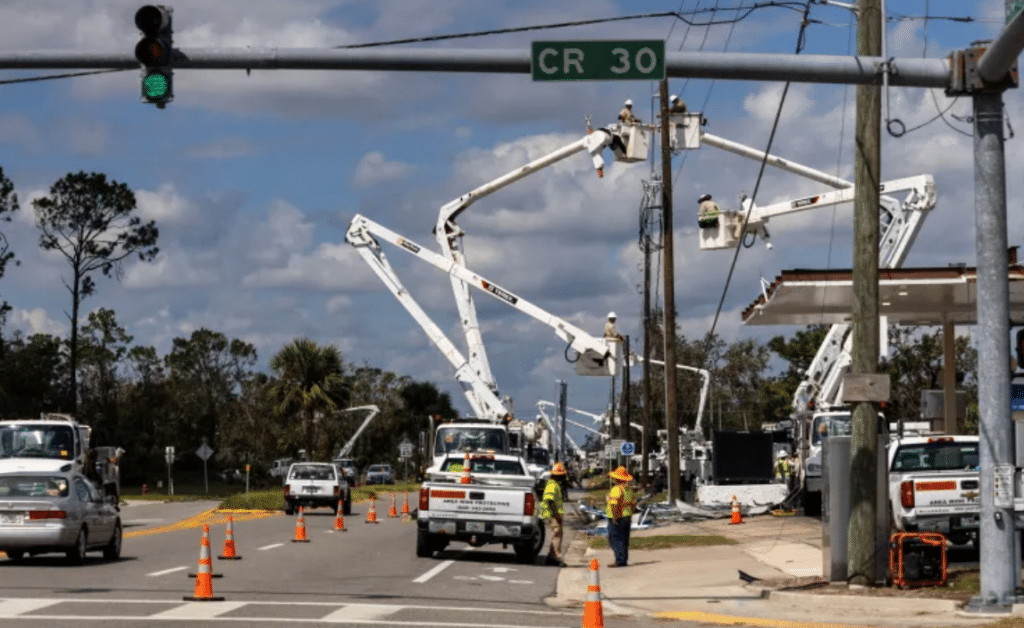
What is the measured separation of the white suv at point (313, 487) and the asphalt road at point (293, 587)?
49.8 ft

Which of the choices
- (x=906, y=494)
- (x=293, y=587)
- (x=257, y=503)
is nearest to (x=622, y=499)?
(x=906, y=494)

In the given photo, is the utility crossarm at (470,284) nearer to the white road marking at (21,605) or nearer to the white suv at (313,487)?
the white suv at (313,487)

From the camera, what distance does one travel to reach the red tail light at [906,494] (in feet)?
79.5

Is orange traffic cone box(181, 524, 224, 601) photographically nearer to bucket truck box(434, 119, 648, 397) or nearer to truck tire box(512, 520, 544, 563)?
truck tire box(512, 520, 544, 563)

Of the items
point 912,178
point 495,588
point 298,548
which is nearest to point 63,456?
point 298,548

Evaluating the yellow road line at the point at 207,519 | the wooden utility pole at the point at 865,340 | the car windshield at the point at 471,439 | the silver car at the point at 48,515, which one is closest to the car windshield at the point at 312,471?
the yellow road line at the point at 207,519

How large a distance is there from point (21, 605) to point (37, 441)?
1376cm

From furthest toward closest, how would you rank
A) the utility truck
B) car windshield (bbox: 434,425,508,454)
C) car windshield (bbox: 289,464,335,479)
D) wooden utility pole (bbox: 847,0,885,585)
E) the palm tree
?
the palm tree → car windshield (bbox: 289,464,335,479) → car windshield (bbox: 434,425,508,454) → the utility truck → wooden utility pole (bbox: 847,0,885,585)

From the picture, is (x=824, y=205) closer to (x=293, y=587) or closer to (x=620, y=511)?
(x=620, y=511)

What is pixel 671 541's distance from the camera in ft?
104

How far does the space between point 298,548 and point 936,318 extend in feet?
65.1

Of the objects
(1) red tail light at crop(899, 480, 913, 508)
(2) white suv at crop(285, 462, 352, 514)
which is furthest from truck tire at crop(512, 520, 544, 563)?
(2) white suv at crop(285, 462, 352, 514)

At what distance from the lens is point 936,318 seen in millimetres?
42031

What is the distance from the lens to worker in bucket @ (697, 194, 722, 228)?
108 ft
